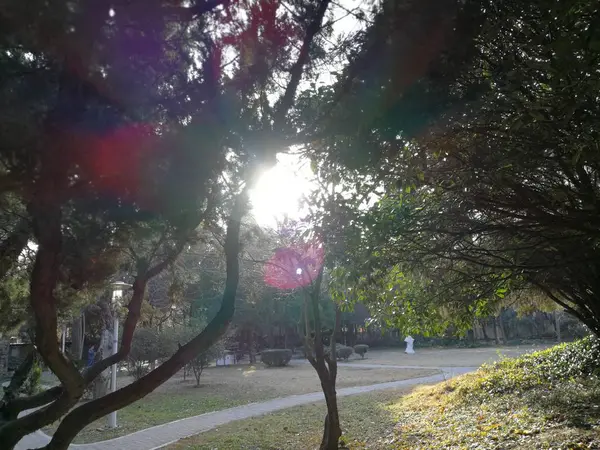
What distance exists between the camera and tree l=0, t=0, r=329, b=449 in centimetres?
306

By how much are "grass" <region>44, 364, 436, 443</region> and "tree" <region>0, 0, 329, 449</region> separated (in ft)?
25.8

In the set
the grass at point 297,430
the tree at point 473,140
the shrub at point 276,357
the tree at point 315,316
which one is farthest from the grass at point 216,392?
the tree at point 473,140

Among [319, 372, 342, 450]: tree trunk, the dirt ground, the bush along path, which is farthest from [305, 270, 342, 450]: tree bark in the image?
the dirt ground

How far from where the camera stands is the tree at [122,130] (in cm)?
306

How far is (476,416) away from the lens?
9281mm

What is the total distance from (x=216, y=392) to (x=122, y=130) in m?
15.9

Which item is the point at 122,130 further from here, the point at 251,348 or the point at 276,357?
the point at 251,348

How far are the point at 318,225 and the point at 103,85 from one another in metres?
3.23

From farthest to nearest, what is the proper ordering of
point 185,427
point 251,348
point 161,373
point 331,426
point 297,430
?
point 251,348, point 185,427, point 297,430, point 331,426, point 161,373

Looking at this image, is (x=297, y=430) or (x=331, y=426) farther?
(x=297, y=430)

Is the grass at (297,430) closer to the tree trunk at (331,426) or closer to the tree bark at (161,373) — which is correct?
the tree trunk at (331,426)

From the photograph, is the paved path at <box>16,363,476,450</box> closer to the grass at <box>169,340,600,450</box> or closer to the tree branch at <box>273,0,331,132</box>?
the grass at <box>169,340,600,450</box>

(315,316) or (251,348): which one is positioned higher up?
(315,316)

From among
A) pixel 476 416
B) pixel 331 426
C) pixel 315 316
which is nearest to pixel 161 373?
pixel 331 426
